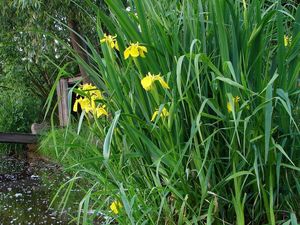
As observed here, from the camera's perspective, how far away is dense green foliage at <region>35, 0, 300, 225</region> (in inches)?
56.1

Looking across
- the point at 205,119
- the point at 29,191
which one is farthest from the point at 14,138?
→ the point at 205,119

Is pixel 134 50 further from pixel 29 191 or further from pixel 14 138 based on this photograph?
pixel 14 138

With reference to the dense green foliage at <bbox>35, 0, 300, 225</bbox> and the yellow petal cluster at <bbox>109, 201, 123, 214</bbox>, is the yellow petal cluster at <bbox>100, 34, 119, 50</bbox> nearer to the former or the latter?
the dense green foliage at <bbox>35, 0, 300, 225</bbox>

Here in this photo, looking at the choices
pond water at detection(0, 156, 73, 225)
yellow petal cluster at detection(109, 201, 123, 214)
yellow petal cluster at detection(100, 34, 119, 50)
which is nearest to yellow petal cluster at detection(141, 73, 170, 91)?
yellow petal cluster at detection(100, 34, 119, 50)

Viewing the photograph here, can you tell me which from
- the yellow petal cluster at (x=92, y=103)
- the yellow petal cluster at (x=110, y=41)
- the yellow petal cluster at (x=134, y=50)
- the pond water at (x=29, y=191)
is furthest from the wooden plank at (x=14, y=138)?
the yellow petal cluster at (x=134, y=50)

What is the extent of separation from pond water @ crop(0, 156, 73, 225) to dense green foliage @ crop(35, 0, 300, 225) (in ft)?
6.41

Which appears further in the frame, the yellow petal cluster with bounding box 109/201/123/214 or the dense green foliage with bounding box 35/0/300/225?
the yellow petal cluster with bounding box 109/201/123/214

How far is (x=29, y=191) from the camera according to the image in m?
5.54

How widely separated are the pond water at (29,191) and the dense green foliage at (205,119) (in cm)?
195

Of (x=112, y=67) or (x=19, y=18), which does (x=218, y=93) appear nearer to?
(x=112, y=67)

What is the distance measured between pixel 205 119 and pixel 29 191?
14.5 ft

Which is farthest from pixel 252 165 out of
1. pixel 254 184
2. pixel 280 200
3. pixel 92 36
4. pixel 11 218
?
pixel 92 36

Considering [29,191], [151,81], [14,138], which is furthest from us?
[14,138]

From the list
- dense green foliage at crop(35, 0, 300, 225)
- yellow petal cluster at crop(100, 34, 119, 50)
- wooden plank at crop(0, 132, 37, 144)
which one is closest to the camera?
dense green foliage at crop(35, 0, 300, 225)
